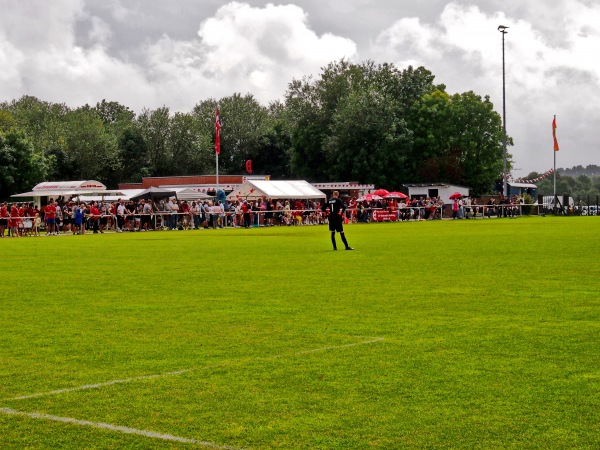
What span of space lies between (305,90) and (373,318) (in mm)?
89429

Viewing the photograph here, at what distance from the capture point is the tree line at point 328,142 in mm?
88625

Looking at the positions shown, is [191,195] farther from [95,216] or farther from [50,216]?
[50,216]

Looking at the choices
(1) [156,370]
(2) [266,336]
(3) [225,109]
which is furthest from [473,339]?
(3) [225,109]

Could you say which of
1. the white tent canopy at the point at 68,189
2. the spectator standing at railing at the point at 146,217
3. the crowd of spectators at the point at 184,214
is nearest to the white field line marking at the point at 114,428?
the crowd of spectators at the point at 184,214

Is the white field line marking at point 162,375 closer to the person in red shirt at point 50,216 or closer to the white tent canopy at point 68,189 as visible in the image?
the person in red shirt at point 50,216

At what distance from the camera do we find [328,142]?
91625 millimetres

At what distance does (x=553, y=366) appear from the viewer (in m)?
8.05

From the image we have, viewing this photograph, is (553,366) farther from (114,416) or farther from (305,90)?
(305,90)

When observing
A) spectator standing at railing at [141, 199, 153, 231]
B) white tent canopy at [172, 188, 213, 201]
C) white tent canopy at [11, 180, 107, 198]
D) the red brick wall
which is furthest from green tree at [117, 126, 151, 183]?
spectator standing at railing at [141, 199, 153, 231]

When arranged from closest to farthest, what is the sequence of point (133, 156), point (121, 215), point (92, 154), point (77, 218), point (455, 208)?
point (77, 218)
point (121, 215)
point (455, 208)
point (92, 154)
point (133, 156)

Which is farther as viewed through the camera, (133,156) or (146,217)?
(133,156)

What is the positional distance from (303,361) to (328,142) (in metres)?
83.7

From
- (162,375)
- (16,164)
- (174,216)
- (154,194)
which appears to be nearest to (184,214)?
(174,216)

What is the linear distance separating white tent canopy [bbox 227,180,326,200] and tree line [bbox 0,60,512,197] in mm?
22424
